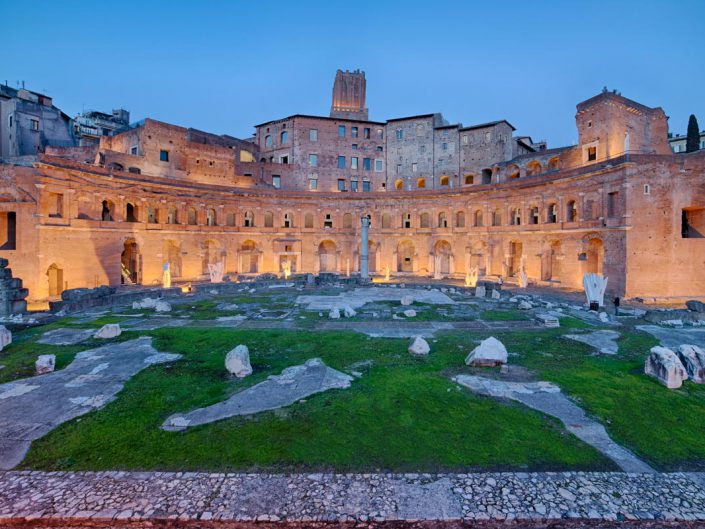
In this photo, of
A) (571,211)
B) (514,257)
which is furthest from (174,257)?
(571,211)

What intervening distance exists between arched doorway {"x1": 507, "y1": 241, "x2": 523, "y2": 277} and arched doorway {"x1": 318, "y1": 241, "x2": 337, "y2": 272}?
18107 millimetres

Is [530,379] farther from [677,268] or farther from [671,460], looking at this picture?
[677,268]

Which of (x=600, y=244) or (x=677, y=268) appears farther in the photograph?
(x=600, y=244)

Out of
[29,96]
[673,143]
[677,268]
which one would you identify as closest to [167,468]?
[677,268]

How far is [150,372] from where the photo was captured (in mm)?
9102

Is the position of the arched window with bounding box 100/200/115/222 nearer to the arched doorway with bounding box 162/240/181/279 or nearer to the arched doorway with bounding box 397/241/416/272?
the arched doorway with bounding box 162/240/181/279

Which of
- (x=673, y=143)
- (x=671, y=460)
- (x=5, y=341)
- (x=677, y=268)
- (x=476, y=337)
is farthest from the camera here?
(x=673, y=143)

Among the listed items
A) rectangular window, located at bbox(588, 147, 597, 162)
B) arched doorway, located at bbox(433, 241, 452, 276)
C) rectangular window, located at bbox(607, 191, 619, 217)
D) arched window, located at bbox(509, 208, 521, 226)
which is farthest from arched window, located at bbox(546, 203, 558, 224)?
arched doorway, located at bbox(433, 241, 452, 276)

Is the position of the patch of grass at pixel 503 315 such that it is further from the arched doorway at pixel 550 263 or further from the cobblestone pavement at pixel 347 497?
the arched doorway at pixel 550 263

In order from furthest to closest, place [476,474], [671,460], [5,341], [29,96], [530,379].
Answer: [29,96], [5,341], [530,379], [671,460], [476,474]

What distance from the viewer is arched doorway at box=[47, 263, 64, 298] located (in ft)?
80.1

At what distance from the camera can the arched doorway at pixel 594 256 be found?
26.7 m

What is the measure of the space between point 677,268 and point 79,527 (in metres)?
30.1

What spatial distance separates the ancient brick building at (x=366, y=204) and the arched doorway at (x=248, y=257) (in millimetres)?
156
